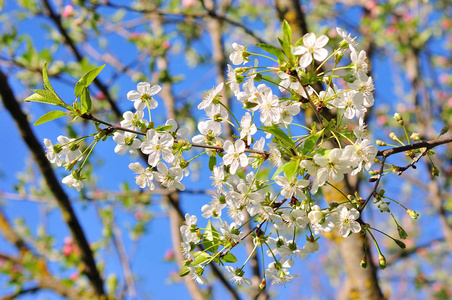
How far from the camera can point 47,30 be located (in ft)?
11.8

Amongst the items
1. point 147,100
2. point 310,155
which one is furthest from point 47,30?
point 310,155

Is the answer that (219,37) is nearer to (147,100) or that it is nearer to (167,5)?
(167,5)

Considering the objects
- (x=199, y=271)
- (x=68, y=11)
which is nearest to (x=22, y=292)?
(x=68, y=11)

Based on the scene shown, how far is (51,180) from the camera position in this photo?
2.33m

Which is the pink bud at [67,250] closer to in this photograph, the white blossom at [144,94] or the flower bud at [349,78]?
the white blossom at [144,94]

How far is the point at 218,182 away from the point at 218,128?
163 mm

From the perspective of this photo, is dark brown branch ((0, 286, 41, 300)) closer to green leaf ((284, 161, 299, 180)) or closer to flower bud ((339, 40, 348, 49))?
green leaf ((284, 161, 299, 180))

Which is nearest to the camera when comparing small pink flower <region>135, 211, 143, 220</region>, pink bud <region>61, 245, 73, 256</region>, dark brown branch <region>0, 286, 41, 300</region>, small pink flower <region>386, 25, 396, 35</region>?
dark brown branch <region>0, 286, 41, 300</region>

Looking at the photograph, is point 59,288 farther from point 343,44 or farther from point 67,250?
point 343,44

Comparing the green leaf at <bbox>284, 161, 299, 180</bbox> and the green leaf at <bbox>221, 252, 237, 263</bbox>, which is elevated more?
the green leaf at <bbox>284, 161, 299, 180</bbox>

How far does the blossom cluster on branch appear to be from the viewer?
3.22 ft

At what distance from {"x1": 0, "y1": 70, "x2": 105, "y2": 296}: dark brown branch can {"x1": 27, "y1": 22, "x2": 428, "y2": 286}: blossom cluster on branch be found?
1.27 m

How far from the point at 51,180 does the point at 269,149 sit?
1.78 m

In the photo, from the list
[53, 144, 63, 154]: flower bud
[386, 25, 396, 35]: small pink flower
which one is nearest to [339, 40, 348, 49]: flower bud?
[53, 144, 63, 154]: flower bud
